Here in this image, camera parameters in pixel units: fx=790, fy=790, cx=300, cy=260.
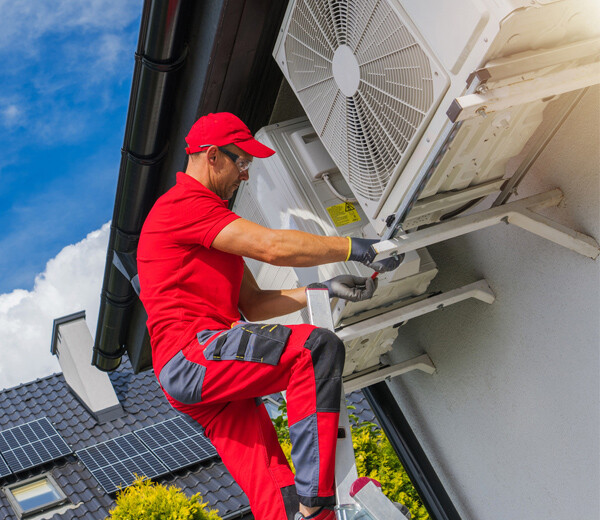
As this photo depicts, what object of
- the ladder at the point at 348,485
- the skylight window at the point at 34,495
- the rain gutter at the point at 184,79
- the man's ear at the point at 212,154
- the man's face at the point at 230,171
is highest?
the skylight window at the point at 34,495

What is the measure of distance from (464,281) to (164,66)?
1699 mm

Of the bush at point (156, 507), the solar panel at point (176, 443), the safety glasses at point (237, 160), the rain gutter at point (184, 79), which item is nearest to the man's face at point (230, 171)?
the safety glasses at point (237, 160)

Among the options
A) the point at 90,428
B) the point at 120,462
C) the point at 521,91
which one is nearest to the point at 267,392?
the point at 521,91

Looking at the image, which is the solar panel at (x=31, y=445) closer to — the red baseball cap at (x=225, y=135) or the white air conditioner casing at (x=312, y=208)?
the white air conditioner casing at (x=312, y=208)

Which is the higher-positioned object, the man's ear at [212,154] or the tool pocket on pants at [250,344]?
the man's ear at [212,154]

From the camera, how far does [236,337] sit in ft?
8.39

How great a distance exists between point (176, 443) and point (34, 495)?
1.55 meters

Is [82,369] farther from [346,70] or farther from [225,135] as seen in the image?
[346,70]

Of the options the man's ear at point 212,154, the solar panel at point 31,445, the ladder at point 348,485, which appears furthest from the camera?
the solar panel at point 31,445

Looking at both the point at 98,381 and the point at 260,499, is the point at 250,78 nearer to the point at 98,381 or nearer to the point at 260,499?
the point at 260,499

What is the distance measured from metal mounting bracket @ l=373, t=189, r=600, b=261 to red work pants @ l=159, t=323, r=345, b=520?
54cm

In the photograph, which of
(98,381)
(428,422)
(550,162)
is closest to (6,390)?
(98,381)

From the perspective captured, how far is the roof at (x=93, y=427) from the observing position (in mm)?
7969

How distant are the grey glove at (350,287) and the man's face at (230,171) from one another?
517mm
